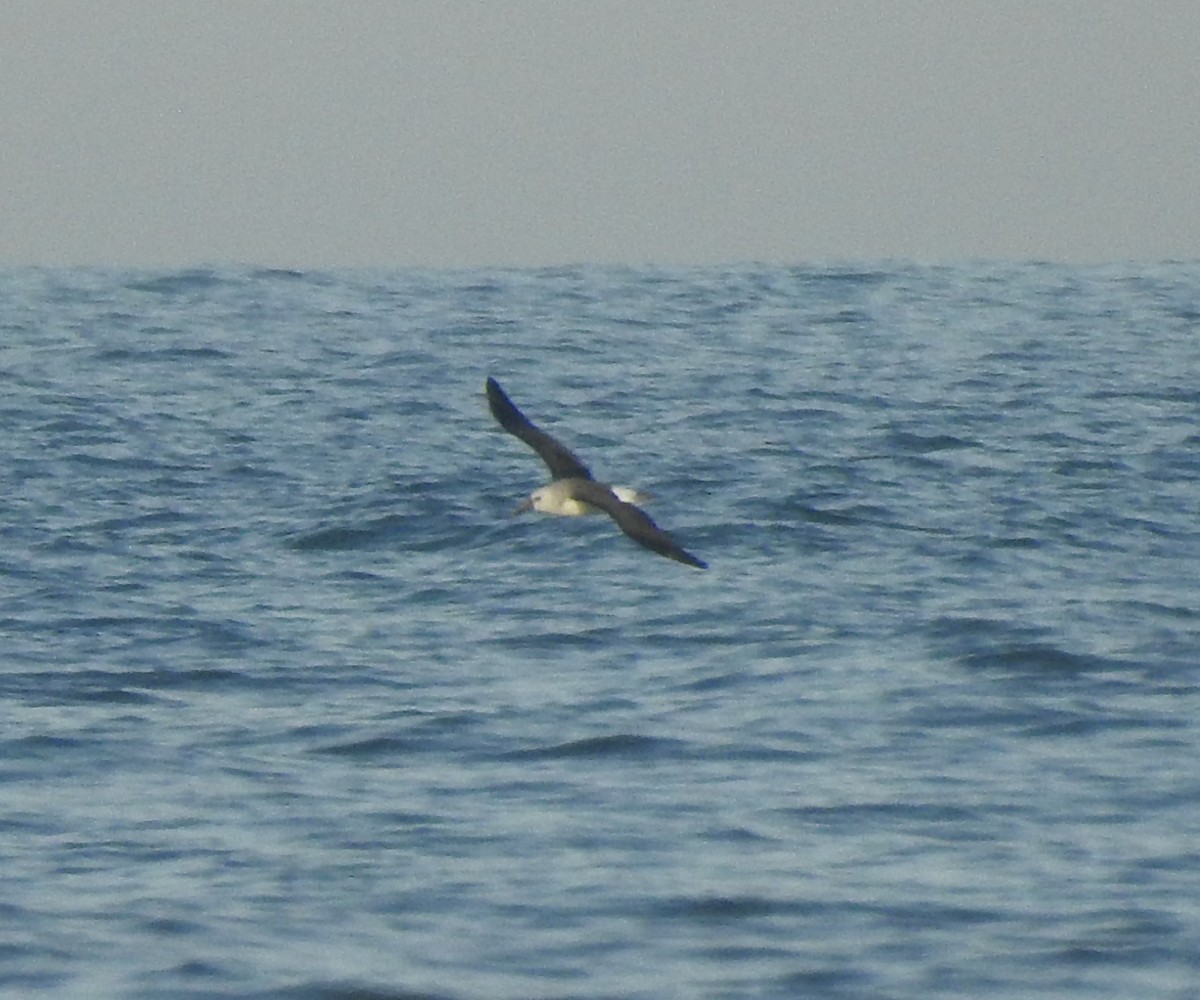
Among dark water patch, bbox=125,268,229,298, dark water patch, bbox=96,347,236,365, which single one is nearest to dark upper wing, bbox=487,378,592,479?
dark water patch, bbox=96,347,236,365

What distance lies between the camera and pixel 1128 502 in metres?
22.3

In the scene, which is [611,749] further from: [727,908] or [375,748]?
[727,908]

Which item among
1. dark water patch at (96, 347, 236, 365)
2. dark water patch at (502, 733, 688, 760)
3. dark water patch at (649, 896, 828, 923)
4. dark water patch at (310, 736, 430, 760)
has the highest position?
dark water patch at (96, 347, 236, 365)

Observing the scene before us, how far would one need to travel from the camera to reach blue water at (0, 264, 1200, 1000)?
12594mm

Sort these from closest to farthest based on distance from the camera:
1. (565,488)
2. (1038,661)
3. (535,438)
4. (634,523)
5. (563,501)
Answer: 1. (634,523)
2. (565,488)
3. (563,501)
4. (535,438)
5. (1038,661)

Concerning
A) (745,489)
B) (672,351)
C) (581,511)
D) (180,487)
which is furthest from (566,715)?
(672,351)

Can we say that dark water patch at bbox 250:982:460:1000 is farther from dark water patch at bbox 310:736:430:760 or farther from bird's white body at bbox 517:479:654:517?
dark water patch at bbox 310:736:430:760

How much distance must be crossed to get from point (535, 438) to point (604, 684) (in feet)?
10.6

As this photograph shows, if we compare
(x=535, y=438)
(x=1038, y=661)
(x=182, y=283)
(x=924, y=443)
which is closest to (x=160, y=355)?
(x=182, y=283)

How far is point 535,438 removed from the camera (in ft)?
47.2

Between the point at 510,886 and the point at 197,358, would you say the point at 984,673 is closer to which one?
the point at 510,886

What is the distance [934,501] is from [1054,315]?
51.7ft

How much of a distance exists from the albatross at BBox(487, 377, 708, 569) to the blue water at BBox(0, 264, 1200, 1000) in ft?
6.34

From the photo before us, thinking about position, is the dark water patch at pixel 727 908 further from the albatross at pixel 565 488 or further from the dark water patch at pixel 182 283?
the dark water patch at pixel 182 283
